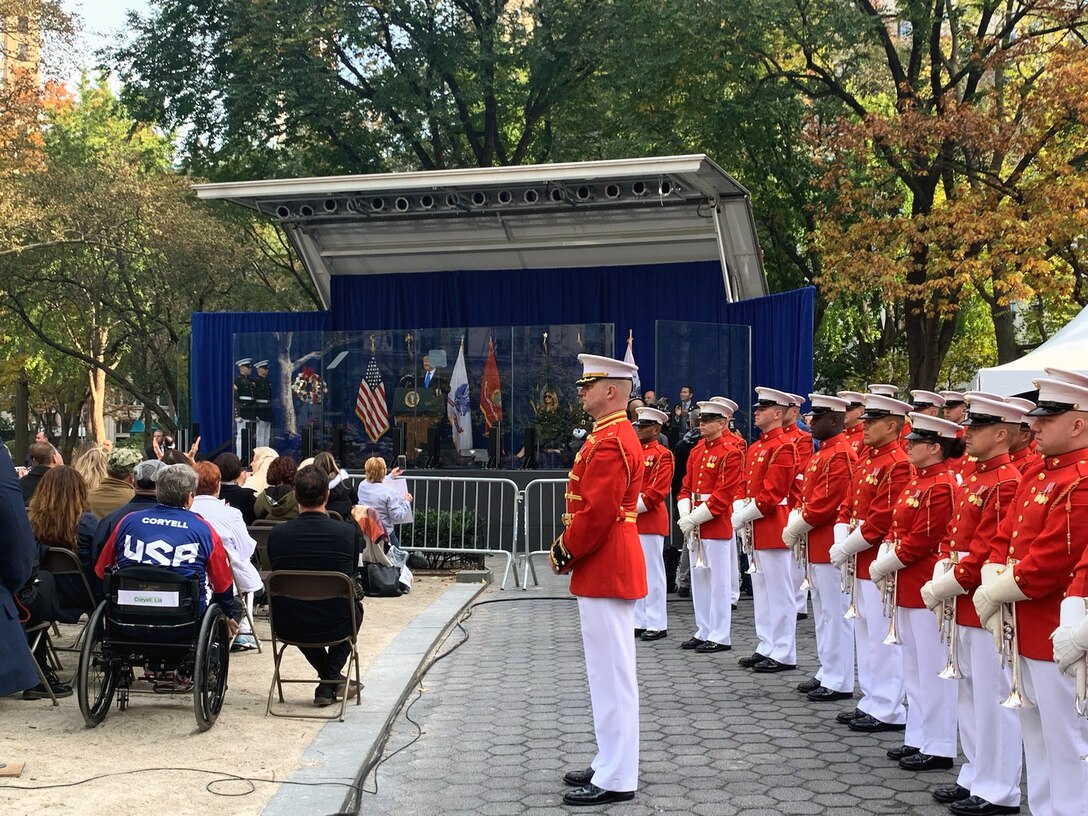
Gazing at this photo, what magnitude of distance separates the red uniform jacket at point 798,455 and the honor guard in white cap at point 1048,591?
4082mm

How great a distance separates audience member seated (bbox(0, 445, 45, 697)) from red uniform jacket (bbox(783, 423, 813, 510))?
529cm

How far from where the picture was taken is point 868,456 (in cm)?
754

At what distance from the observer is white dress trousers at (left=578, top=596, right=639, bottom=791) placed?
600 centimetres

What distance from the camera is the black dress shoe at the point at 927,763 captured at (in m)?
6.52

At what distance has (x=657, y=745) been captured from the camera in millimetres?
7062

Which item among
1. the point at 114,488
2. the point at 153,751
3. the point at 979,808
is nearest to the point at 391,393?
the point at 114,488

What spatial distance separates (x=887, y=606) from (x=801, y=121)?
17821 millimetres

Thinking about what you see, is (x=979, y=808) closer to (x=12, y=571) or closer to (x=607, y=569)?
(x=607, y=569)

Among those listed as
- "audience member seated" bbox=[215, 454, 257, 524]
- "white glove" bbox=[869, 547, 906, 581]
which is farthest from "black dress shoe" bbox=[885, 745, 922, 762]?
"audience member seated" bbox=[215, 454, 257, 524]

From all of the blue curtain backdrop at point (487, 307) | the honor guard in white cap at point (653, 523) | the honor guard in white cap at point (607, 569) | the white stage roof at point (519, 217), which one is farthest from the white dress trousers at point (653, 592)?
the blue curtain backdrop at point (487, 307)

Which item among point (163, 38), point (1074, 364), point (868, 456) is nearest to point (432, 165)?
point (163, 38)

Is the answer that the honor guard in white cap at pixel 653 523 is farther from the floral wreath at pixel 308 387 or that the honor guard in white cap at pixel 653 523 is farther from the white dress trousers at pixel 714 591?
the floral wreath at pixel 308 387

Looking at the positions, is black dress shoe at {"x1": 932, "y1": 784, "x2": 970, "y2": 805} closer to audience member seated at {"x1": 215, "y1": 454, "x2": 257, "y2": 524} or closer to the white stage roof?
audience member seated at {"x1": 215, "y1": 454, "x2": 257, "y2": 524}

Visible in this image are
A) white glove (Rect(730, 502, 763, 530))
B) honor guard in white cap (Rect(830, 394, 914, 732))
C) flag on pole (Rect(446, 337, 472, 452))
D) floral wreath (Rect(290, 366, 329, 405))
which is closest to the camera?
honor guard in white cap (Rect(830, 394, 914, 732))
